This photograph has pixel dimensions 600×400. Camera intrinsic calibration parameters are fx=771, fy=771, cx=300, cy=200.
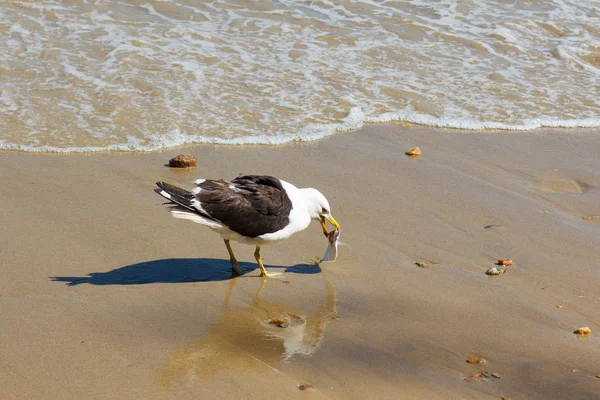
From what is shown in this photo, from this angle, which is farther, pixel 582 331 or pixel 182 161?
pixel 182 161

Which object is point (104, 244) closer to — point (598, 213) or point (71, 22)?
point (598, 213)

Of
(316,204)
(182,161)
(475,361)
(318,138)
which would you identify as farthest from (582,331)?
(318,138)

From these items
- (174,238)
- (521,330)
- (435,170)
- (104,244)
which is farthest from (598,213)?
(104,244)

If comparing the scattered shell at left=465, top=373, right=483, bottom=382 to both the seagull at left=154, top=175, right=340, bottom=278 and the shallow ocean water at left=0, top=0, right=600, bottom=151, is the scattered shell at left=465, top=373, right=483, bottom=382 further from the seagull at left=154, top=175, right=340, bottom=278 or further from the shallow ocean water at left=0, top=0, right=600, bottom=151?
the shallow ocean water at left=0, top=0, right=600, bottom=151

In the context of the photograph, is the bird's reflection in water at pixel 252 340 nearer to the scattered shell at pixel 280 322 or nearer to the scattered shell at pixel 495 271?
the scattered shell at pixel 280 322

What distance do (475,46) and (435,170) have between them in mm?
4227

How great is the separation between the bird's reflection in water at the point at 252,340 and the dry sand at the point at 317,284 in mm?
14

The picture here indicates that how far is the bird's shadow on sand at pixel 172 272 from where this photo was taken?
4859 millimetres

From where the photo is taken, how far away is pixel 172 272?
16.7 feet

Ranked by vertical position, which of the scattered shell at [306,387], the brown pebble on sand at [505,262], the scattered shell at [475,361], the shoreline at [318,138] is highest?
the scattered shell at [306,387]

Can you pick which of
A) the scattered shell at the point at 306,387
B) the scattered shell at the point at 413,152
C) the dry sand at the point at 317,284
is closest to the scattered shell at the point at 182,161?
the dry sand at the point at 317,284

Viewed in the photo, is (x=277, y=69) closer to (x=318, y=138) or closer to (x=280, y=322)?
(x=318, y=138)

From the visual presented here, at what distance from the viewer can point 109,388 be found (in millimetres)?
3654

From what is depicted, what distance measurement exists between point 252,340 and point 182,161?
286 cm
